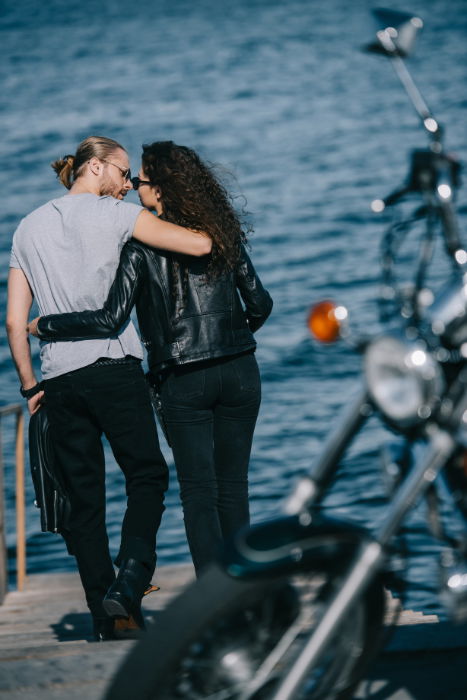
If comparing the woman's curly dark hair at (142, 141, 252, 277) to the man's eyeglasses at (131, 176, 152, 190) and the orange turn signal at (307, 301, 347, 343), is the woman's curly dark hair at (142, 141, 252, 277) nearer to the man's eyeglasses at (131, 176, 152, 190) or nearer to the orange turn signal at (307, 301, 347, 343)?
the man's eyeglasses at (131, 176, 152, 190)

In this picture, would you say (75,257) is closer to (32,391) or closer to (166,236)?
(166,236)

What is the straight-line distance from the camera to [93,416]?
3.42 meters

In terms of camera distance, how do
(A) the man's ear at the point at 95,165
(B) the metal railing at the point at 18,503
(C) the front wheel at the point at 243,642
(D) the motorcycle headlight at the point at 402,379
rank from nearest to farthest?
(C) the front wheel at the point at 243,642 < (D) the motorcycle headlight at the point at 402,379 < (A) the man's ear at the point at 95,165 < (B) the metal railing at the point at 18,503

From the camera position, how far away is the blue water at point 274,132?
10664 mm

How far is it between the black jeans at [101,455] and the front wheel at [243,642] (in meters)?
1.22

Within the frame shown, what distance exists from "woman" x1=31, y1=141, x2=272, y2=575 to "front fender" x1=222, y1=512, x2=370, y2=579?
1.37m

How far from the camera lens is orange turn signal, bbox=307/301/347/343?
2064 millimetres

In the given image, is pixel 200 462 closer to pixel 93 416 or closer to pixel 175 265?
pixel 93 416

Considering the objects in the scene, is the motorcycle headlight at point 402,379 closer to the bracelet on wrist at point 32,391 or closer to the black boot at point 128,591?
the black boot at point 128,591

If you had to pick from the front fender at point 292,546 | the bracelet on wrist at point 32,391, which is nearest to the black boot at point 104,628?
the bracelet on wrist at point 32,391

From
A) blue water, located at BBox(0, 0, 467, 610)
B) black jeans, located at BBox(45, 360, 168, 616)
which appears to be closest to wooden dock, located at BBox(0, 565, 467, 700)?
blue water, located at BBox(0, 0, 467, 610)

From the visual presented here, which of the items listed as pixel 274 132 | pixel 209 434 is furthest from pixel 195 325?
pixel 274 132

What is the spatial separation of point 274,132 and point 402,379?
103 feet

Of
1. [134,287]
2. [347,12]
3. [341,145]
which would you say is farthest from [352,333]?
[347,12]
